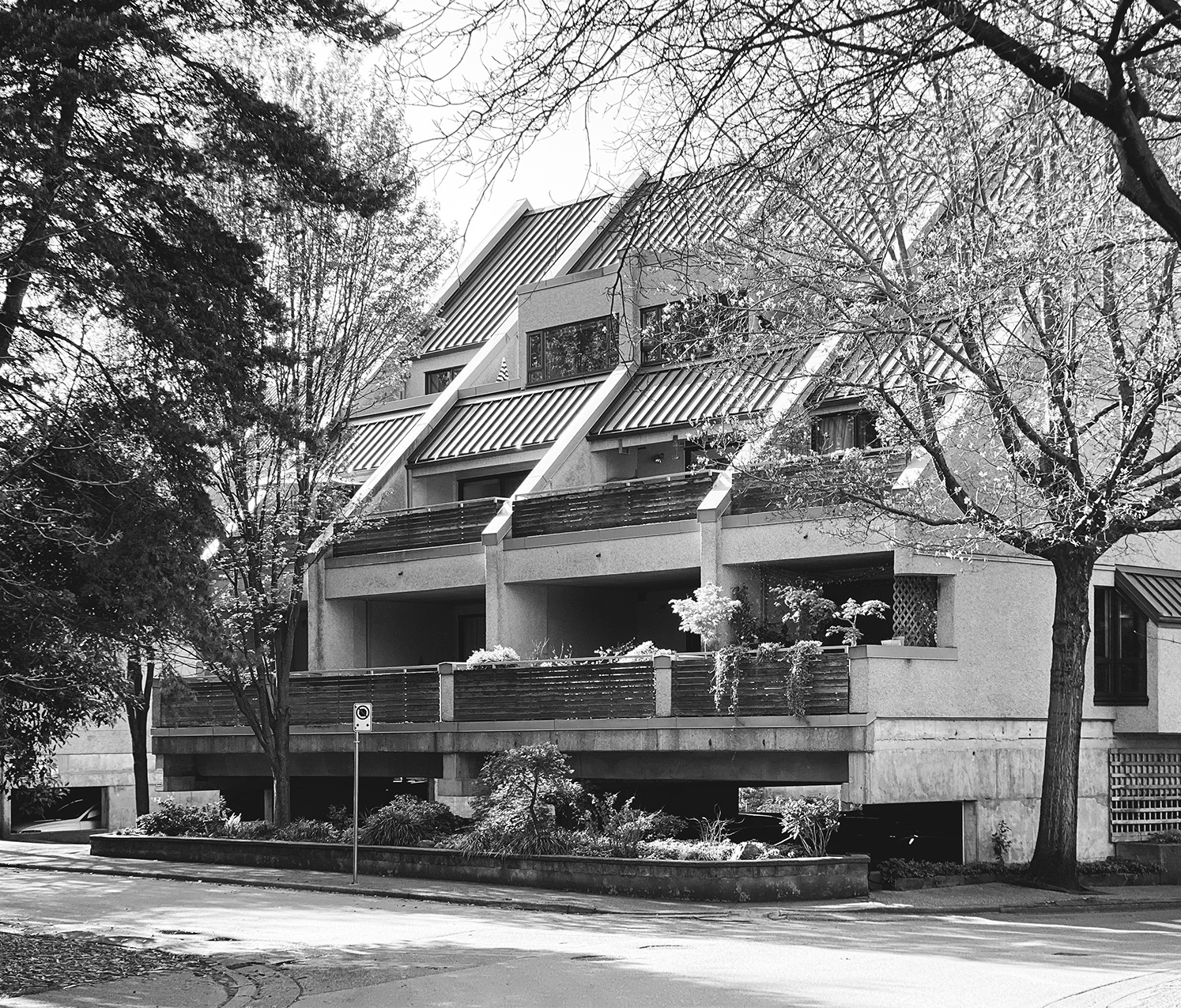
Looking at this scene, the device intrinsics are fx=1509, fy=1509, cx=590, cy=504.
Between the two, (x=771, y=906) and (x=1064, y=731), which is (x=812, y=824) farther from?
(x=1064, y=731)

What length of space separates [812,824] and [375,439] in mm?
20404

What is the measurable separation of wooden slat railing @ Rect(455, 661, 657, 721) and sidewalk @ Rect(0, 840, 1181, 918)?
14.4ft

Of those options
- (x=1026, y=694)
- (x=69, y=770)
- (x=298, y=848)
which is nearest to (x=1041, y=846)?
(x=1026, y=694)

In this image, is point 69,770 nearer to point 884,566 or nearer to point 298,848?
point 298,848

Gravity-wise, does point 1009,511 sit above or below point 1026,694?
above

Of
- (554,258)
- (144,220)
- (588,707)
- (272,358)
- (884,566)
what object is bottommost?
(588,707)

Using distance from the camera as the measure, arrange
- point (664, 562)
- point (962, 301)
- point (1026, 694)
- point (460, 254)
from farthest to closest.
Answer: point (664, 562) → point (1026, 694) → point (962, 301) → point (460, 254)

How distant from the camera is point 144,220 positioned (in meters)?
15.6

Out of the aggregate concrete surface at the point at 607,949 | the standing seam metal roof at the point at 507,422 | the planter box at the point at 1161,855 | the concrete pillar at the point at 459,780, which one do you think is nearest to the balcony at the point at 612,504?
the standing seam metal roof at the point at 507,422

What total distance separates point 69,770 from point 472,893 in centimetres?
2130

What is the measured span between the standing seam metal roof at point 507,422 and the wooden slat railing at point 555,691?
701 centimetres

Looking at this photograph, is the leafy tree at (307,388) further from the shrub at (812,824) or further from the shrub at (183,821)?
the shrub at (812,824)

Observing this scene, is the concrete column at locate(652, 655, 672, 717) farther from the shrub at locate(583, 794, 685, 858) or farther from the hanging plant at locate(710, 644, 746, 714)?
the shrub at locate(583, 794, 685, 858)

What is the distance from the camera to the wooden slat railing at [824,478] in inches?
904
